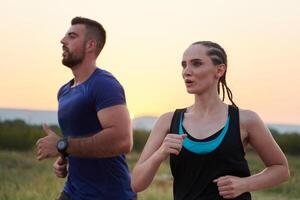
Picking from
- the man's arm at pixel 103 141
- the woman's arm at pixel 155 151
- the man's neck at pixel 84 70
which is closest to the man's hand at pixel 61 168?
the man's arm at pixel 103 141

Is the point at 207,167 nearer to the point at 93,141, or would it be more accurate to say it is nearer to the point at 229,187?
the point at 229,187

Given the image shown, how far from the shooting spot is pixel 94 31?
5352 mm

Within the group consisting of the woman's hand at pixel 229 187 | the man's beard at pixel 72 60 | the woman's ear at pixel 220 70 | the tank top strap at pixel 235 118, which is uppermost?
the woman's ear at pixel 220 70

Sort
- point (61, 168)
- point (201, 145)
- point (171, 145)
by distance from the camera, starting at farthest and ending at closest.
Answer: point (61, 168), point (201, 145), point (171, 145)

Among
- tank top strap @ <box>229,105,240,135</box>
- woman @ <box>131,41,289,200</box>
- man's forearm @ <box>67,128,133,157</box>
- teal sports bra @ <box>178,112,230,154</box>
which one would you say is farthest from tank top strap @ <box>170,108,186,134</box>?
man's forearm @ <box>67,128,133,157</box>

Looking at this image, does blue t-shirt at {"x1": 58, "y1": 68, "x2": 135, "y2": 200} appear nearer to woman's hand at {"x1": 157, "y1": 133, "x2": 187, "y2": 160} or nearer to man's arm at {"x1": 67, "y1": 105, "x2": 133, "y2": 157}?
man's arm at {"x1": 67, "y1": 105, "x2": 133, "y2": 157}

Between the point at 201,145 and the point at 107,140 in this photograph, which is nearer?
the point at 201,145

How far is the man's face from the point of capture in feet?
17.1

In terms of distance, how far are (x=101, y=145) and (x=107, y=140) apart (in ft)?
0.17

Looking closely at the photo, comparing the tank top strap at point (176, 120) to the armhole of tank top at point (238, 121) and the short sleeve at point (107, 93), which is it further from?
the short sleeve at point (107, 93)

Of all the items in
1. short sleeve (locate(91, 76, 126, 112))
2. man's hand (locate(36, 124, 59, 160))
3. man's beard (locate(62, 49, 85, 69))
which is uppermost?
man's beard (locate(62, 49, 85, 69))

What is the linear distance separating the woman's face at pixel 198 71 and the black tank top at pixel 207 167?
26cm

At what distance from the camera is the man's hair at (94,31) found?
5324mm

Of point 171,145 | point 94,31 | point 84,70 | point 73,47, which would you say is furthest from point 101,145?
point 171,145
